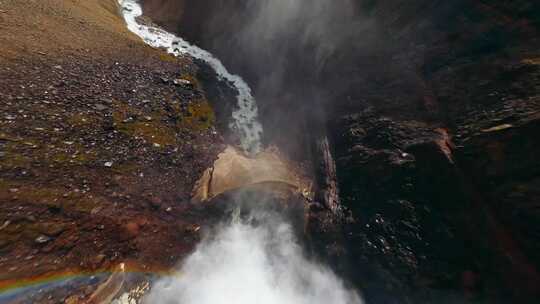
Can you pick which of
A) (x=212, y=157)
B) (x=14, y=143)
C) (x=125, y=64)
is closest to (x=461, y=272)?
(x=212, y=157)

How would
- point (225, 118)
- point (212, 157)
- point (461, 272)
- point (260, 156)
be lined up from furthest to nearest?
point (225, 118) < point (260, 156) < point (212, 157) < point (461, 272)

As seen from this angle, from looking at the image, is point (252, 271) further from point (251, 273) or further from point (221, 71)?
point (221, 71)

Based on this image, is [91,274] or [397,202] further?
[397,202]

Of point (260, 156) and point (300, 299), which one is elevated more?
point (260, 156)

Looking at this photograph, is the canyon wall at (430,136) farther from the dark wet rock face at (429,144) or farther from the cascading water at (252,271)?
the cascading water at (252,271)

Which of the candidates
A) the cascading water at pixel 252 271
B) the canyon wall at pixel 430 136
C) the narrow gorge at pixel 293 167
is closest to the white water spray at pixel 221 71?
the narrow gorge at pixel 293 167

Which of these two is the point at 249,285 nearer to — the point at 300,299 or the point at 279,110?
the point at 300,299

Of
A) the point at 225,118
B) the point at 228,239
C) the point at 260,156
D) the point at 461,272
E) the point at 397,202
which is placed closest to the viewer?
the point at 461,272
